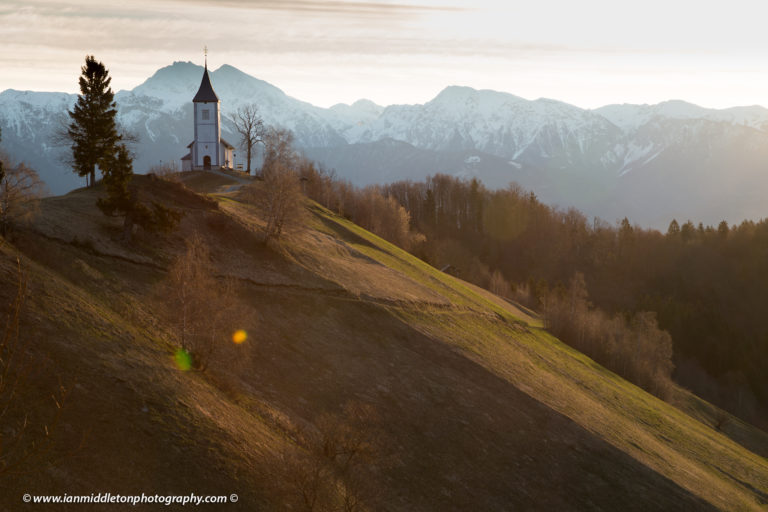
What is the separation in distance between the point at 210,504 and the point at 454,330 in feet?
108

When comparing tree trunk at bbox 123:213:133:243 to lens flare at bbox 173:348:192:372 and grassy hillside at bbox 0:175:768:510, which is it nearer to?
grassy hillside at bbox 0:175:768:510

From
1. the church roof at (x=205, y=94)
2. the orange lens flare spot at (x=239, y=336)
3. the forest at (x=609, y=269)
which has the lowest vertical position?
the forest at (x=609, y=269)

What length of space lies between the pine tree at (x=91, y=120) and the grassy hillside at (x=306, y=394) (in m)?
14.0

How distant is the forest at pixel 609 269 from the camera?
10259cm

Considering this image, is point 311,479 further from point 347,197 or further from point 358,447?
point 347,197

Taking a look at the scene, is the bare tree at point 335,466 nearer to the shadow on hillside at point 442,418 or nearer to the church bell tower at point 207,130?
the shadow on hillside at point 442,418

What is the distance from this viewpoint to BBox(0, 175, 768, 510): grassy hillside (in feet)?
66.6

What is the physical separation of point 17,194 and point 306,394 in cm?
2059

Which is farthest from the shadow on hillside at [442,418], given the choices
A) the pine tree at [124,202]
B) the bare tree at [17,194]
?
the bare tree at [17,194]

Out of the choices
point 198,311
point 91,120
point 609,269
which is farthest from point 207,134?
point 609,269

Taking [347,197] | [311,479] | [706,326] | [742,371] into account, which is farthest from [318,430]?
[706,326]

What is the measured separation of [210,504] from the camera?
1888cm

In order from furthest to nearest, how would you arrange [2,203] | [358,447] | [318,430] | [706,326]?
[706,326] < [2,203] < [318,430] < [358,447]

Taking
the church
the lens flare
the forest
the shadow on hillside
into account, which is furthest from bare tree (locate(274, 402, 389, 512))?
the church
